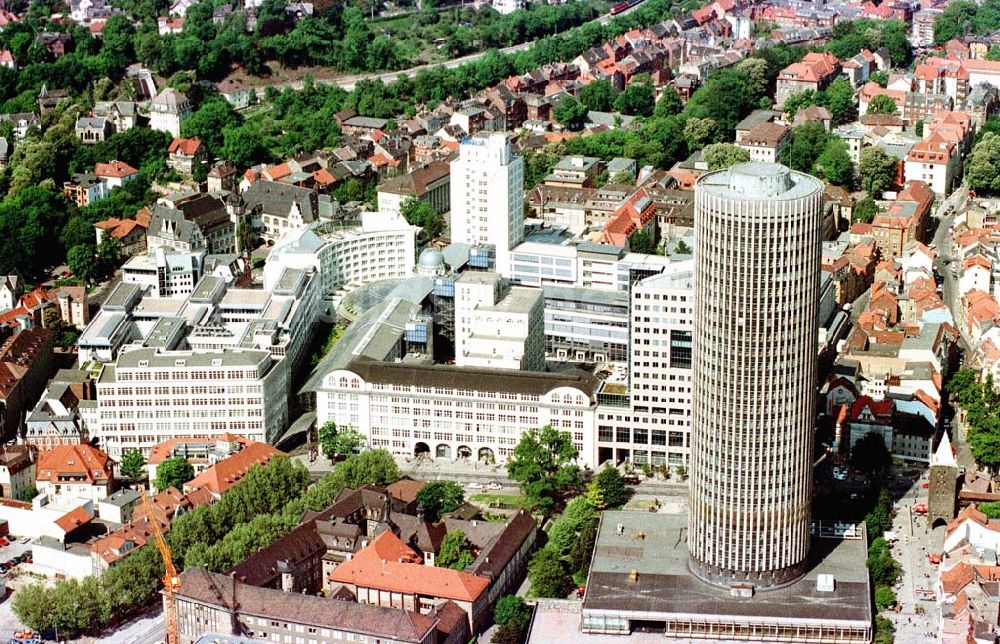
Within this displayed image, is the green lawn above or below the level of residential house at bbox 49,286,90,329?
below

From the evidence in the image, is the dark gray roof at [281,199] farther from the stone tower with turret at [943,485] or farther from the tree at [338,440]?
the stone tower with turret at [943,485]

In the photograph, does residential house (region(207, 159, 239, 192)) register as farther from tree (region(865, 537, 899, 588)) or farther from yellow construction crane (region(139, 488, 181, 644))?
tree (region(865, 537, 899, 588))

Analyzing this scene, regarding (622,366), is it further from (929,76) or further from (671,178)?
(929,76)

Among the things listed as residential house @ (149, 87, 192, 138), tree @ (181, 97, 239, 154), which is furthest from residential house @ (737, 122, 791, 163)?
residential house @ (149, 87, 192, 138)

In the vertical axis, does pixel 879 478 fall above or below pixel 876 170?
below

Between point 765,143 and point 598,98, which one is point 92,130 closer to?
point 598,98

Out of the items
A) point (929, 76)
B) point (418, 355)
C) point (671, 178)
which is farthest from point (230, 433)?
point (929, 76)

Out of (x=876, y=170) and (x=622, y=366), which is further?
(x=876, y=170)
